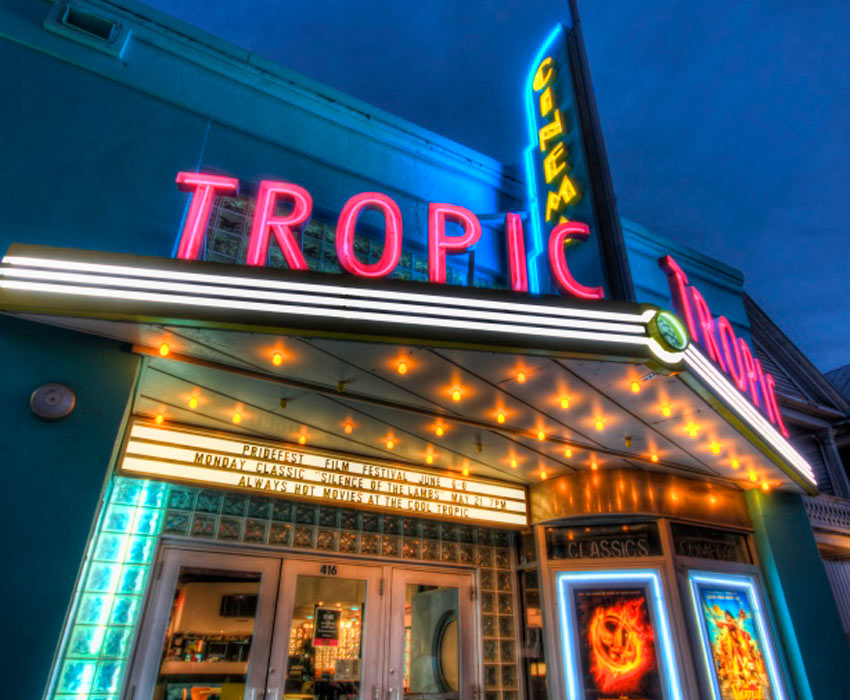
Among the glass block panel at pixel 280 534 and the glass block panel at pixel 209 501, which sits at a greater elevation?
the glass block panel at pixel 209 501

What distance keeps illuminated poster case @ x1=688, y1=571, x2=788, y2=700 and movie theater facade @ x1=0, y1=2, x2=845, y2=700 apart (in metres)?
0.05

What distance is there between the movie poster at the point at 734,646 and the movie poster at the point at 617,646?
845 mm

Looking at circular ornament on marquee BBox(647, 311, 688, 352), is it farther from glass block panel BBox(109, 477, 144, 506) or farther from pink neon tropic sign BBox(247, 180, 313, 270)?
glass block panel BBox(109, 477, 144, 506)

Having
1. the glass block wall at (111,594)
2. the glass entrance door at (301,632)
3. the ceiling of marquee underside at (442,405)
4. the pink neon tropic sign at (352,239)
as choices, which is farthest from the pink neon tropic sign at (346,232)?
the glass entrance door at (301,632)

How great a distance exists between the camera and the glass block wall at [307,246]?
6.65 meters

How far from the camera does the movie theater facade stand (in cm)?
453

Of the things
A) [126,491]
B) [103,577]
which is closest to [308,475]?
[126,491]

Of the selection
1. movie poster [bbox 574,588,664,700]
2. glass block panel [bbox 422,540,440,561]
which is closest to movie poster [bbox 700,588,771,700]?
movie poster [bbox 574,588,664,700]

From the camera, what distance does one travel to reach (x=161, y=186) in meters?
6.23

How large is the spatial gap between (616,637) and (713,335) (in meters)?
4.23

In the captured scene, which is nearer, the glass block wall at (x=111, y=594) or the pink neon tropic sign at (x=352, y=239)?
the pink neon tropic sign at (x=352, y=239)

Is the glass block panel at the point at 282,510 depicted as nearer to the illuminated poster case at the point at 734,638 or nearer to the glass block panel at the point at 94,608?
the glass block panel at the point at 94,608

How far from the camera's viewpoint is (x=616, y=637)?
24.2ft

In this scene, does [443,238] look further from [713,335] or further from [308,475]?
[713,335]
